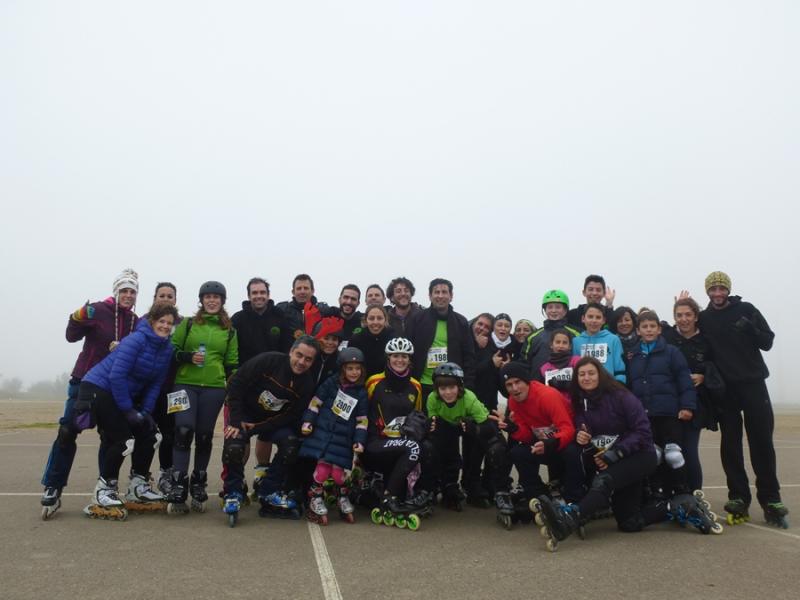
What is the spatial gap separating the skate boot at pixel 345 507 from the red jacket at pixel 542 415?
5.65ft

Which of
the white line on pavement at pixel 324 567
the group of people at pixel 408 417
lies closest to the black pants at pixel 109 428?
the group of people at pixel 408 417

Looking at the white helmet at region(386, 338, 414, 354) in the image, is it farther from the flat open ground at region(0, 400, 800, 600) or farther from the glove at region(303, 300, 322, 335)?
the flat open ground at region(0, 400, 800, 600)

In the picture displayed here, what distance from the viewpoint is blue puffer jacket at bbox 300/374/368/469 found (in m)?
5.54

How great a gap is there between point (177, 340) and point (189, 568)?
2.60 meters

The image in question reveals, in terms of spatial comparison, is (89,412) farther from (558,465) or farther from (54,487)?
(558,465)

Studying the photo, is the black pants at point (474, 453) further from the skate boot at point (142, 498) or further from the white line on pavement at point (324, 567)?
the skate boot at point (142, 498)

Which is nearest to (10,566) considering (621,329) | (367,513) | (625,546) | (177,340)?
(177,340)

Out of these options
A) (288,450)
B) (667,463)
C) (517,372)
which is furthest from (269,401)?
(667,463)

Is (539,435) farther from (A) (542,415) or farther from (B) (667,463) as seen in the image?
(B) (667,463)

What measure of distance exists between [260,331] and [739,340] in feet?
16.3

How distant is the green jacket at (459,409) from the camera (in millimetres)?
5762

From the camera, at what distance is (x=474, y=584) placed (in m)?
3.56

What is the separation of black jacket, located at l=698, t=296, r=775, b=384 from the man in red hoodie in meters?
1.72

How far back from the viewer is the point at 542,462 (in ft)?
17.9
